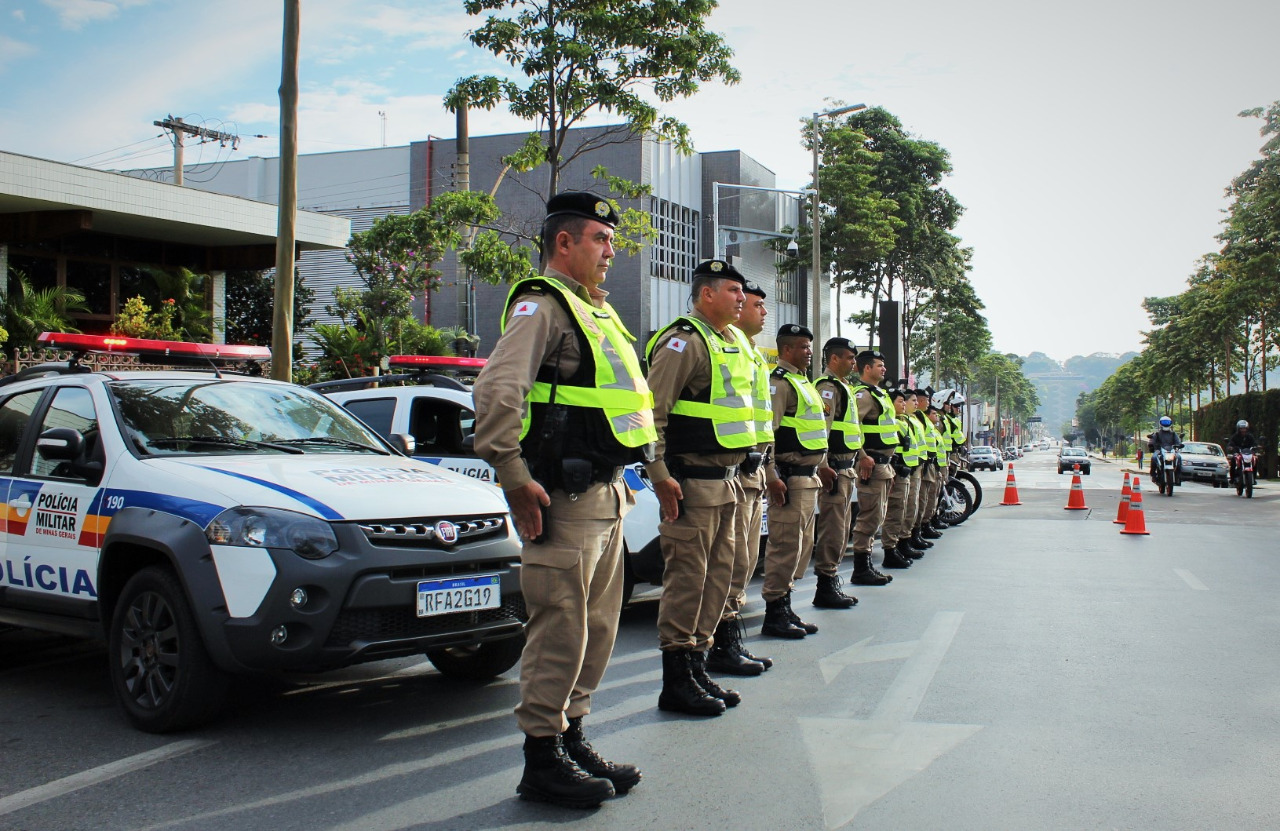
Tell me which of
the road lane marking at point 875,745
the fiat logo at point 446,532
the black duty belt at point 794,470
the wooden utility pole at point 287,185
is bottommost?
the road lane marking at point 875,745

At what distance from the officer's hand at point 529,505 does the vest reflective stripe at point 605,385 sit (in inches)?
11.5

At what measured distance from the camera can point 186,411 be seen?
5.55m

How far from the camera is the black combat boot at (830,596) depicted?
27.3 ft

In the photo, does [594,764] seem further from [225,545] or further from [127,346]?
[127,346]

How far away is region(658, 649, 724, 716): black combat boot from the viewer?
201 inches

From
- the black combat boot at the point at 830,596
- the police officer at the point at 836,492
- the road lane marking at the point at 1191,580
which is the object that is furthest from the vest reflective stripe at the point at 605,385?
the road lane marking at the point at 1191,580

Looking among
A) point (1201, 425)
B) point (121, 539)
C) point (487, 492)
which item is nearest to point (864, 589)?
point (487, 492)

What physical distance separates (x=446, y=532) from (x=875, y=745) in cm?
205

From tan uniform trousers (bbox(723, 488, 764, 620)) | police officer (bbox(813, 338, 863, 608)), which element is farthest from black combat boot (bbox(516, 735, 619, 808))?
police officer (bbox(813, 338, 863, 608))

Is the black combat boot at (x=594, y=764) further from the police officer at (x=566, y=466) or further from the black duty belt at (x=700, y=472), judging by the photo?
the black duty belt at (x=700, y=472)

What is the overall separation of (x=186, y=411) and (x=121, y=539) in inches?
36.6

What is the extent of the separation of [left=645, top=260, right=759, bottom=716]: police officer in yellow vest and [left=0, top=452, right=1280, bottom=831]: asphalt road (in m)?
0.29

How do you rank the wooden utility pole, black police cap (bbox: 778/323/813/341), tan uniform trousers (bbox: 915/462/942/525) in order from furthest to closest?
1. tan uniform trousers (bbox: 915/462/942/525)
2. the wooden utility pole
3. black police cap (bbox: 778/323/813/341)

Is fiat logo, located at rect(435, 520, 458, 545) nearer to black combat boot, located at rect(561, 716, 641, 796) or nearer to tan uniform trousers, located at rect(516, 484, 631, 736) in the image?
tan uniform trousers, located at rect(516, 484, 631, 736)
